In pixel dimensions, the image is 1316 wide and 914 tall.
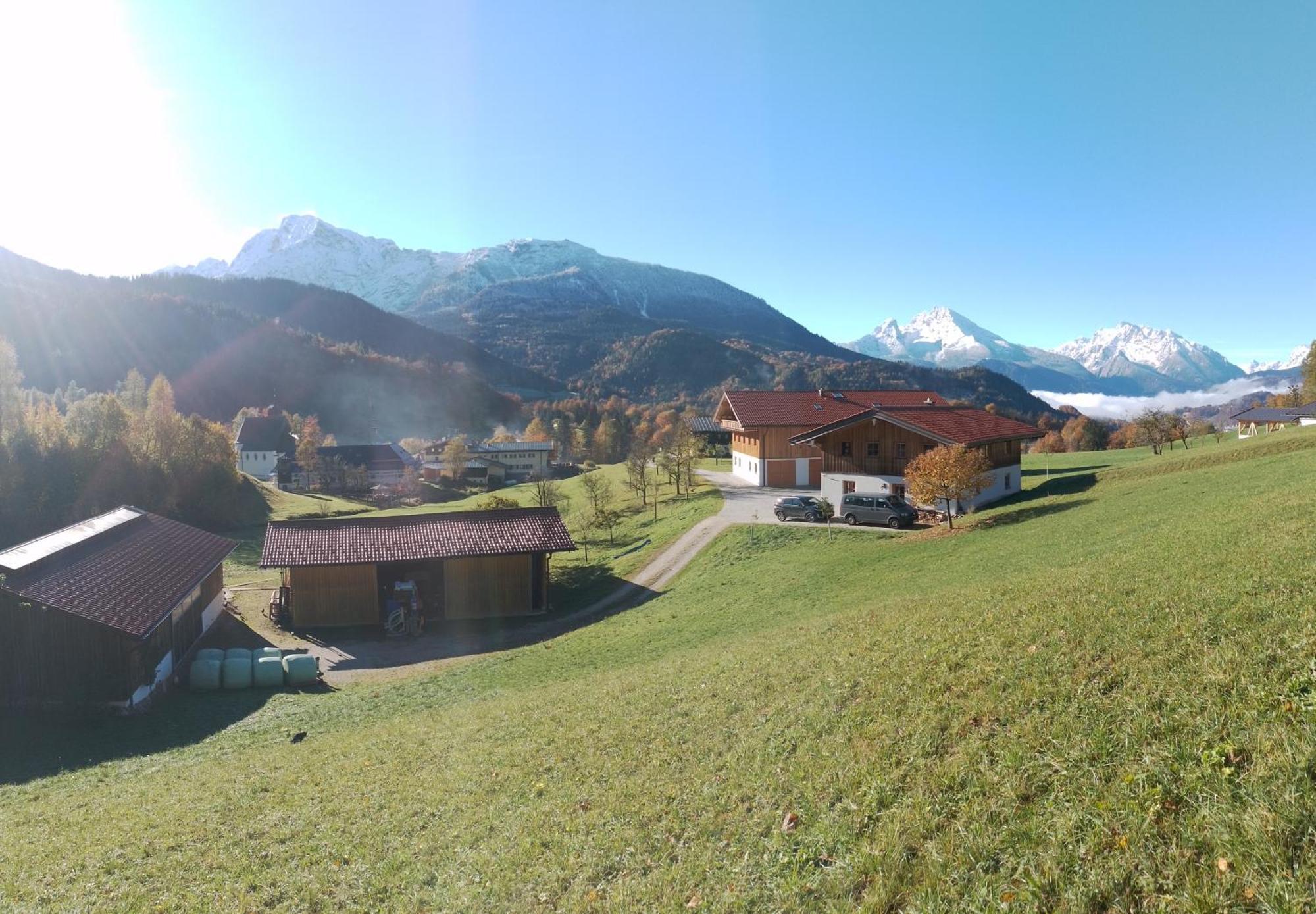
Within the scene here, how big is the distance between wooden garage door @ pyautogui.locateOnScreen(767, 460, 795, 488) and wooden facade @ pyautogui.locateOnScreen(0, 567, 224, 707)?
39.8 meters

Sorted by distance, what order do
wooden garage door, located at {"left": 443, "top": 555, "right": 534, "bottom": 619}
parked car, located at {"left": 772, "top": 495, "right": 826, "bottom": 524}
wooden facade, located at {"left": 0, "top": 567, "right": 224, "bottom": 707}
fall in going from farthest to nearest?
parked car, located at {"left": 772, "top": 495, "right": 826, "bottom": 524}
wooden garage door, located at {"left": 443, "top": 555, "right": 534, "bottom": 619}
wooden facade, located at {"left": 0, "top": 567, "right": 224, "bottom": 707}

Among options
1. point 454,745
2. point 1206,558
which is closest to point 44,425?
point 454,745

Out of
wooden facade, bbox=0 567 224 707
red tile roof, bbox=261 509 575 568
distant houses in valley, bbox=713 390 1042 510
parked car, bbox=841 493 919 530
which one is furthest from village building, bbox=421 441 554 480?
wooden facade, bbox=0 567 224 707

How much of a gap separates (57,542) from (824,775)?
2862 centimetres

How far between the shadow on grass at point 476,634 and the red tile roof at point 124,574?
6078 millimetres

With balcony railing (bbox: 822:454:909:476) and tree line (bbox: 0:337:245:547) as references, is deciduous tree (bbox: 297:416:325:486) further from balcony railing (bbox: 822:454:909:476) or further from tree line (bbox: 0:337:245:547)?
balcony railing (bbox: 822:454:909:476)

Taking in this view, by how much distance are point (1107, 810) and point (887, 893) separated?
2123mm

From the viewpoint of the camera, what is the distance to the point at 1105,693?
303 inches

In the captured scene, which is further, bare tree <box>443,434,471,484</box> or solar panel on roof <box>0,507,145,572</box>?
bare tree <box>443,434,471,484</box>

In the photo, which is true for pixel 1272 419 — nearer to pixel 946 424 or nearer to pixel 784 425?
pixel 784 425

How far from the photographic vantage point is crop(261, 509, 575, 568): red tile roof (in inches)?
1182

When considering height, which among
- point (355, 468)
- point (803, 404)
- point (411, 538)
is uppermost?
point (803, 404)

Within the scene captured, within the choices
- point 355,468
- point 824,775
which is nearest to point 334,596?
point 824,775

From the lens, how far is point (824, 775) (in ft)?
26.1
